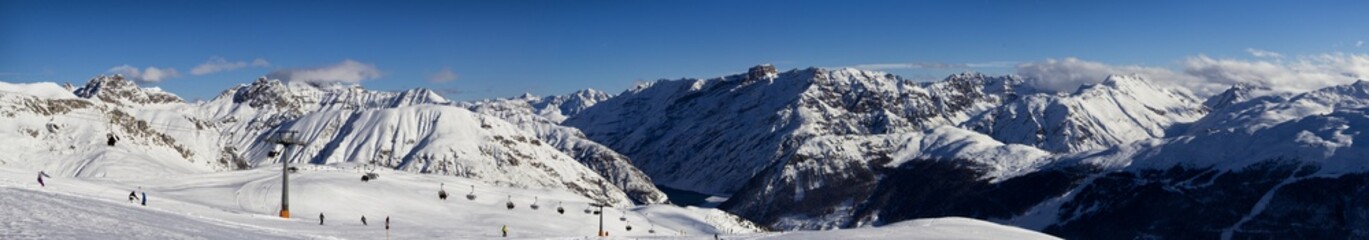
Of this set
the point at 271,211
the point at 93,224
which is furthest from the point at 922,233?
the point at 271,211

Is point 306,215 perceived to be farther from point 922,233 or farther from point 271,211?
point 922,233

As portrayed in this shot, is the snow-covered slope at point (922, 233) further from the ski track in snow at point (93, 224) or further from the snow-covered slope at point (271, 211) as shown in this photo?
the ski track in snow at point (93, 224)

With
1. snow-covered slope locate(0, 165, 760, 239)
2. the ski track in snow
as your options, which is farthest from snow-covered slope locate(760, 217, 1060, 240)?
the ski track in snow

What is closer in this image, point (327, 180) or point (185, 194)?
point (185, 194)

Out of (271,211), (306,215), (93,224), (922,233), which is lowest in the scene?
(922,233)

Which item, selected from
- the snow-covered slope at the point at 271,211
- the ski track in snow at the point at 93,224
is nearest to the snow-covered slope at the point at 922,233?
the snow-covered slope at the point at 271,211

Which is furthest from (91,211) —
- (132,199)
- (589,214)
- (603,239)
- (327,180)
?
(589,214)

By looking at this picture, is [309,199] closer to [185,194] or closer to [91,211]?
[185,194]

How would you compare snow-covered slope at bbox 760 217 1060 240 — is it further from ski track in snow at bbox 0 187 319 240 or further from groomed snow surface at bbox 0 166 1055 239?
ski track in snow at bbox 0 187 319 240
